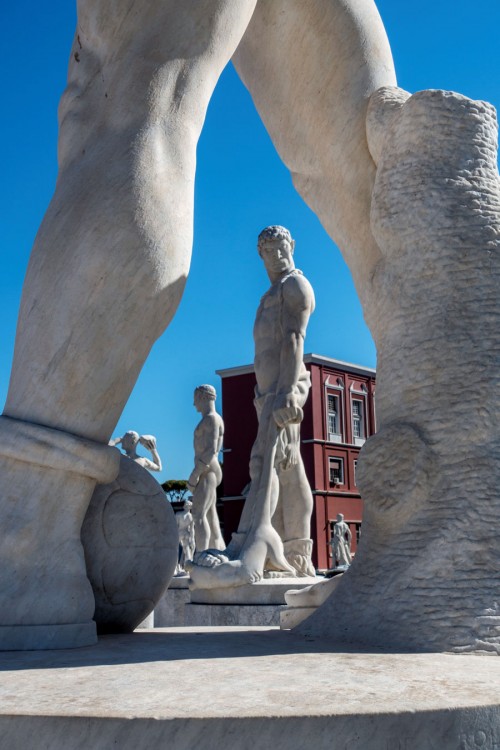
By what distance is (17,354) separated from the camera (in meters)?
1.30

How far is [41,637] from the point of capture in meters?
1.20

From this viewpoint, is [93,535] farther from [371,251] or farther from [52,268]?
[371,251]

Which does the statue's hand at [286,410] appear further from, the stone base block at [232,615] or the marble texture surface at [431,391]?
the marble texture surface at [431,391]

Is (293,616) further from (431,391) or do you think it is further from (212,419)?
(212,419)

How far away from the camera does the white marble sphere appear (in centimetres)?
145

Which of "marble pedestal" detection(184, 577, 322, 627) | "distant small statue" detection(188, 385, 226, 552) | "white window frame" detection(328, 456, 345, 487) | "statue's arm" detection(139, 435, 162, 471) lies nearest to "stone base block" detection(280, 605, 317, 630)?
"marble pedestal" detection(184, 577, 322, 627)

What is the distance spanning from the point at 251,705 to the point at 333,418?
2894 centimetres

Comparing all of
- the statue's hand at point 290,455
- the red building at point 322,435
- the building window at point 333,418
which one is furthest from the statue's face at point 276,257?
the building window at point 333,418

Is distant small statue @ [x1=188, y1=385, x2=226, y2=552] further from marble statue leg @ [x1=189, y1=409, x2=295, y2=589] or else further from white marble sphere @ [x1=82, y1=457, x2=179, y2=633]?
white marble sphere @ [x1=82, y1=457, x2=179, y2=633]

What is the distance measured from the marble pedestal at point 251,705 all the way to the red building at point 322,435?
86.2 feet

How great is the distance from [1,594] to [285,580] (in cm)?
411

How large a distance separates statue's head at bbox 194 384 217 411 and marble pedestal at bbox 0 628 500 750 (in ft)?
29.1

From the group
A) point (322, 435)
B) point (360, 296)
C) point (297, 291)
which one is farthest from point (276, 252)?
point (322, 435)

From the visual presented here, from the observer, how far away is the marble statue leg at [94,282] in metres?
1.21
